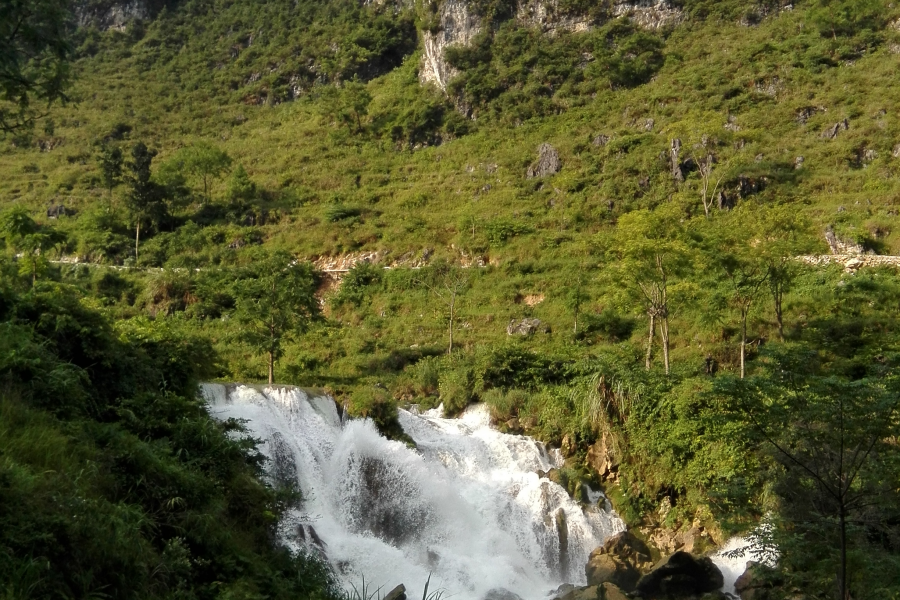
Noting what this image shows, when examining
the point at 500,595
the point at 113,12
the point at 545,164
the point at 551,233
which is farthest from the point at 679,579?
the point at 113,12

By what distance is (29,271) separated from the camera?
1112 centimetres

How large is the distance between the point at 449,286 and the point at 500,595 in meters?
19.7

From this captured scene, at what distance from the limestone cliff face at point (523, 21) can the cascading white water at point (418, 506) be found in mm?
43903

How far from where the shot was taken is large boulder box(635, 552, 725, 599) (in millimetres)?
14945

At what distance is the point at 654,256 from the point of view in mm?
22375

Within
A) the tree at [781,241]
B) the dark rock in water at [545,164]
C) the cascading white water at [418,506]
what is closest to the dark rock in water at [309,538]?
the cascading white water at [418,506]

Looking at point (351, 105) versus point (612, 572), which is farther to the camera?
point (351, 105)

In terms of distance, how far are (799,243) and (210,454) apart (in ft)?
60.5

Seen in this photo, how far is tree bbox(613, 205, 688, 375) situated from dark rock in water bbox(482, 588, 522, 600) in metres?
8.96

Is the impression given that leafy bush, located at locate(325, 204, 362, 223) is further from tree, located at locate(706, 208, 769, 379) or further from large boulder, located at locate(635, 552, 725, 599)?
large boulder, located at locate(635, 552, 725, 599)

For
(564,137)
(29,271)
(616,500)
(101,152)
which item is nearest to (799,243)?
(616,500)

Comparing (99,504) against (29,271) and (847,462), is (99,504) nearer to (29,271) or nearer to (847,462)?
(29,271)

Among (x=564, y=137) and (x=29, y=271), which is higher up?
(x=29, y=271)

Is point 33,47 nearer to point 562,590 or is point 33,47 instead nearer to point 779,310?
point 562,590
